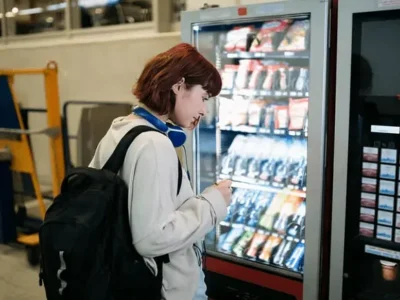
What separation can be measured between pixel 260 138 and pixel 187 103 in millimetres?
1203

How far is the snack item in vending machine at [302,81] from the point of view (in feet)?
7.50

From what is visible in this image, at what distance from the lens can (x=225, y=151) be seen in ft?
8.95

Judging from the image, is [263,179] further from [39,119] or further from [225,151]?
[39,119]

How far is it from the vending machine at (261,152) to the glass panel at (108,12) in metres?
2.01

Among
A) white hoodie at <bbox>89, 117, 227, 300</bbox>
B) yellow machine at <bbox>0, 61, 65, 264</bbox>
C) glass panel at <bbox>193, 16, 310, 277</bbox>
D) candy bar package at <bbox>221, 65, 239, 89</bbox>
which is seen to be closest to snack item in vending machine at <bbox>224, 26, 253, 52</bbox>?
glass panel at <bbox>193, 16, 310, 277</bbox>

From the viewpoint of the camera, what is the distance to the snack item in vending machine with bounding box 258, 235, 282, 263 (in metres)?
2.49

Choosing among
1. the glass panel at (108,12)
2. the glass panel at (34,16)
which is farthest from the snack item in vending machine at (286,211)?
the glass panel at (34,16)

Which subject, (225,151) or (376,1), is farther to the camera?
(225,151)

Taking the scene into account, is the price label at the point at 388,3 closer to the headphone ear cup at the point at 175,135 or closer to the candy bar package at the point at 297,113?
the candy bar package at the point at 297,113

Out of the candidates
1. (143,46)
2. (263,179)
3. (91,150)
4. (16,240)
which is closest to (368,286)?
(263,179)

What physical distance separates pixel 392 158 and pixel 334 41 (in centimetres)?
53

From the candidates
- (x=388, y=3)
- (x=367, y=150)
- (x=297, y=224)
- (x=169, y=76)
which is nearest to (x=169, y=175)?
(x=169, y=76)

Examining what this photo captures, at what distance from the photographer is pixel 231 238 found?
2.67m

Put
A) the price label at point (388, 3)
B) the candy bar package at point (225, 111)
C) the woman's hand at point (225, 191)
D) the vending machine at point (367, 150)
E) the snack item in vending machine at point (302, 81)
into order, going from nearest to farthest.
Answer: the woman's hand at point (225, 191), the price label at point (388, 3), the vending machine at point (367, 150), the snack item in vending machine at point (302, 81), the candy bar package at point (225, 111)
